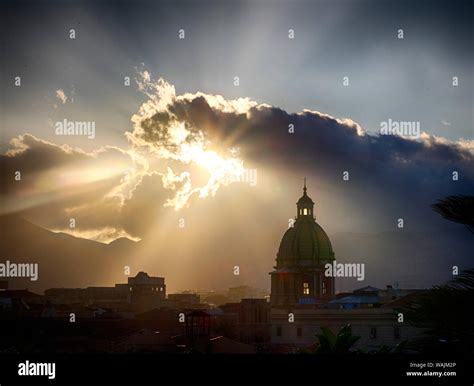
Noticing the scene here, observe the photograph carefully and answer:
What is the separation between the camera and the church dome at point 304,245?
140000mm

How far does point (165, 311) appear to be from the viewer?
399ft

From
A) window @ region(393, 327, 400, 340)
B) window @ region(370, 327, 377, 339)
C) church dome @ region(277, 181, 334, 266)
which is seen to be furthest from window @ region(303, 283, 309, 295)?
window @ region(393, 327, 400, 340)

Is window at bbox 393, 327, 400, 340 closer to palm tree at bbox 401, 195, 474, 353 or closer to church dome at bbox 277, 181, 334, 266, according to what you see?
church dome at bbox 277, 181, 334, 266

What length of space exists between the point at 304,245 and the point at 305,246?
24 cm

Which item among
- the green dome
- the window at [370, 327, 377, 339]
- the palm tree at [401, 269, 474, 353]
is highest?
the green dome

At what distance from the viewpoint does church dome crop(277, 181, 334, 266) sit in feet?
459

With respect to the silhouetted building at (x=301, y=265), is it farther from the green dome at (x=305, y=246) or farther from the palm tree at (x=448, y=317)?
the palm tree at (x=448, y=317)

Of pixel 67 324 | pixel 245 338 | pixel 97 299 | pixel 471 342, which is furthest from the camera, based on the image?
pixel 97 299

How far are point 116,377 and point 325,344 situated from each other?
21246 mm

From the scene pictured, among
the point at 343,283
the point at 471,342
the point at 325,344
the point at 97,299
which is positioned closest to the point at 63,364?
the point at 471,342

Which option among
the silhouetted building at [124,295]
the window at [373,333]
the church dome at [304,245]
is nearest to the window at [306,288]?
the church dome at [304,245]

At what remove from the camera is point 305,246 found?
141m

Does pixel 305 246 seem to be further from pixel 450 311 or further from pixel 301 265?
pixel 450 311

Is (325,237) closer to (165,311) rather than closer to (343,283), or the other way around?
(165,311)
